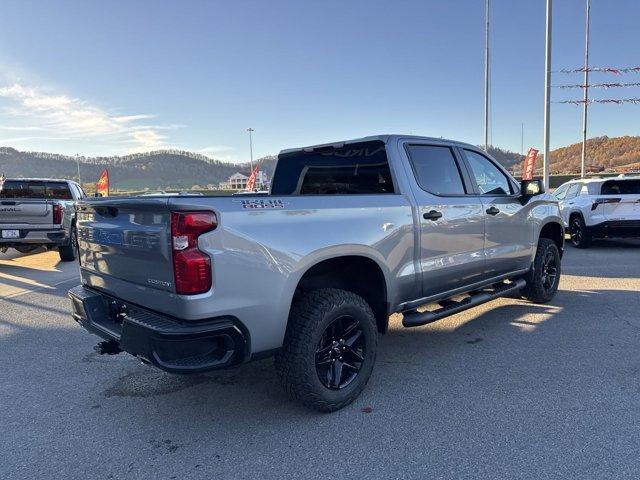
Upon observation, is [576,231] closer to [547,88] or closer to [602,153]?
[547,88]

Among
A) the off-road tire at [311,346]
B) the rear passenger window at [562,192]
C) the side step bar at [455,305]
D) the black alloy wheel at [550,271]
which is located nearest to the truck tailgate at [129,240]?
the off-road tire at [311,346]

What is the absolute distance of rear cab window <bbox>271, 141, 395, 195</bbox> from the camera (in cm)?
429

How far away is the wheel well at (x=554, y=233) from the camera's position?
6331mm

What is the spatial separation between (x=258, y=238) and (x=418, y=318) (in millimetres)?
1812

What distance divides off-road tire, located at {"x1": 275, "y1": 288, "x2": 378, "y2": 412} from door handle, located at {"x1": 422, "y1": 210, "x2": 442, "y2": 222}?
1055mm

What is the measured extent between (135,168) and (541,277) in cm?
15618

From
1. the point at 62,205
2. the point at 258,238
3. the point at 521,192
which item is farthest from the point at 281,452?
the point at 62,205

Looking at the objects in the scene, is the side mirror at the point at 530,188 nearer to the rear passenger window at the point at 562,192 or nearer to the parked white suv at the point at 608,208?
the parked white suv at the point at 608,208

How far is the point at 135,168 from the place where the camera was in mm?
149000

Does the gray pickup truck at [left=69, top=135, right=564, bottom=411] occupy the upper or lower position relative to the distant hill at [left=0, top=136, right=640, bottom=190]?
lower

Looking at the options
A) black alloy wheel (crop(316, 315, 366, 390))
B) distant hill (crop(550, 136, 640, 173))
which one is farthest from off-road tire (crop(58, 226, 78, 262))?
distant hill (crop(550, 136, 640, 173))

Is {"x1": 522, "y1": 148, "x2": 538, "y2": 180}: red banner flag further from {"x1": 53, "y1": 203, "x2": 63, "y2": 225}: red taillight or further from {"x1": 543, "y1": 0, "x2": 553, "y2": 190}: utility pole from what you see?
{"x1": 53, "y1": 203, "x2": 63, "y2": 225}: red taillight

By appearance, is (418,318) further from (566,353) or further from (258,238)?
(258,238)

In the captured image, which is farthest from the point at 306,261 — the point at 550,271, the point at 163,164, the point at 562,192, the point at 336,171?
the point at 163,164
